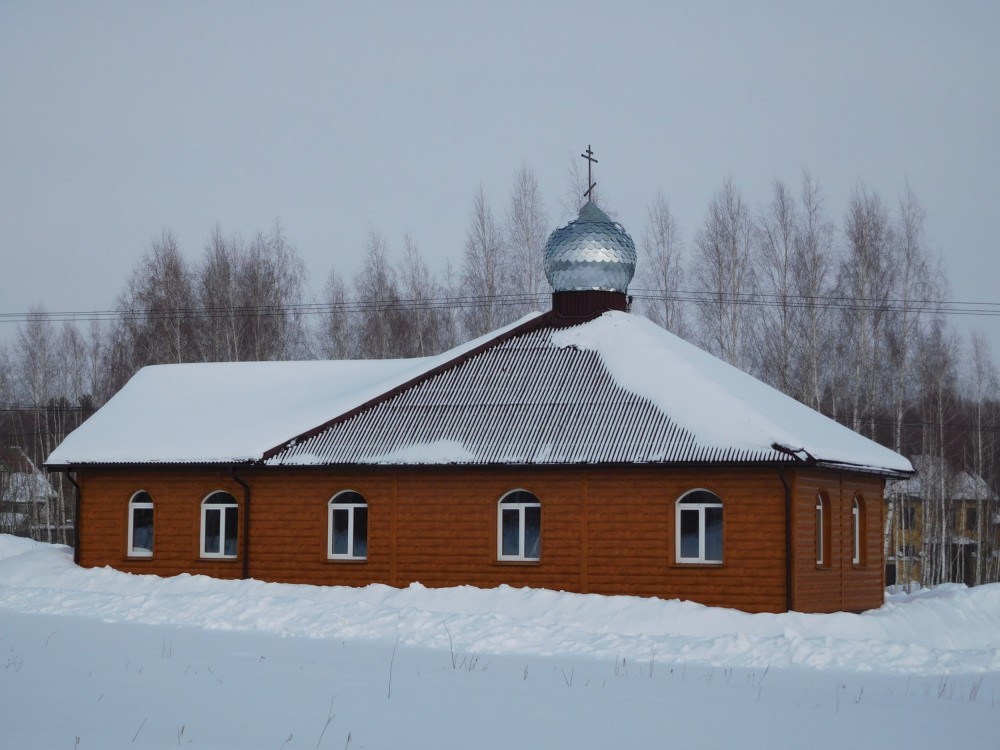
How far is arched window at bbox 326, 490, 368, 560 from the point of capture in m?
21.8

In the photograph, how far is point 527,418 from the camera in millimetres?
20844

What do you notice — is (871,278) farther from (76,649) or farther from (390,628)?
(76,649)

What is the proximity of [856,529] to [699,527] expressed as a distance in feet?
14.8

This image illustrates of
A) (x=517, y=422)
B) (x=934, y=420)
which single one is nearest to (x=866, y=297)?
(x=934, y=420)

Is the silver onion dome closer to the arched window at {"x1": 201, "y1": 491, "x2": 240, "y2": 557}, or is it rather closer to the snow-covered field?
the snow-covered field

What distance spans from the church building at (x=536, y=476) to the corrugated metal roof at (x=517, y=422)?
0.13ft

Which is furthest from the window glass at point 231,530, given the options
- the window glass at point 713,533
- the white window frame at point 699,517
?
the window glass at point 713,533

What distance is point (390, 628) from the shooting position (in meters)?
17.1

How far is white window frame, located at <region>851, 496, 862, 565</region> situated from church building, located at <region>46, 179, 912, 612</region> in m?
0.06

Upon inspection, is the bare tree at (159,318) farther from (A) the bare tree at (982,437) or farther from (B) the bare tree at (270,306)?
(A) the bare tree at (982,437)

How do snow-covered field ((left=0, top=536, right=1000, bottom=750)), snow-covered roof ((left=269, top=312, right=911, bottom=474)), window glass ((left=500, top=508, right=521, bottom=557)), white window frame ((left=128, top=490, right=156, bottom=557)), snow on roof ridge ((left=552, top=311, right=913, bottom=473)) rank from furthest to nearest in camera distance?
white window frame ((left=128, top=490, right=156, bottom=557))
window glass ((left=500, top=508, right=521, bottom=557))
snow-covered roof ((left=269, top=312, right=911, bottom=474))
snow on roof ridge ((left=552, top=311, right=913, bottom=473))
snow-covered field ((left=0, top=536, right=1000, bottom=750))

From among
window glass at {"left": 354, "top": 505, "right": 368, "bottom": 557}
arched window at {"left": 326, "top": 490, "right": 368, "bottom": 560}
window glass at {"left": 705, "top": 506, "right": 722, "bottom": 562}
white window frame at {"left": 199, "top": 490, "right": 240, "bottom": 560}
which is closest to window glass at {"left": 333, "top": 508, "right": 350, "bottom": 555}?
arched window at {"left": 326, "top": 490, "right": 368, "bottom": 560}

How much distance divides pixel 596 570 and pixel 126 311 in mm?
26845

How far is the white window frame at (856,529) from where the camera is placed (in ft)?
74.1
